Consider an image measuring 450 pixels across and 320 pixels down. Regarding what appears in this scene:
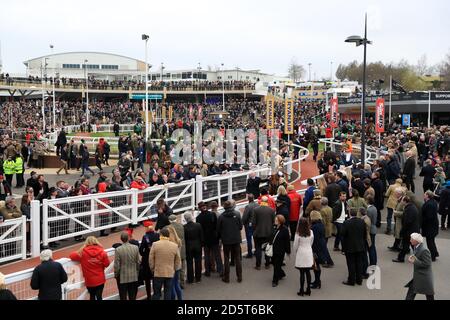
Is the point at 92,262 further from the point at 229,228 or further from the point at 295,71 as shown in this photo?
the point at 295,71

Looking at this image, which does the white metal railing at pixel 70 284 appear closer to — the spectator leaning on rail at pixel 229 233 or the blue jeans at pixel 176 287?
the blue jeans at pixel 176 287

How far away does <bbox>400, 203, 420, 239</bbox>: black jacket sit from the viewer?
1100 centimetres

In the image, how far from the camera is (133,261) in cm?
851

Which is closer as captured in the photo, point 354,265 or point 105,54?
point 354,265

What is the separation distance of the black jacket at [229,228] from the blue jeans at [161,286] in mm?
1877

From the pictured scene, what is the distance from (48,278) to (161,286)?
208cm

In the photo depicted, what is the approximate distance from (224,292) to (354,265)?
2628 millimetres

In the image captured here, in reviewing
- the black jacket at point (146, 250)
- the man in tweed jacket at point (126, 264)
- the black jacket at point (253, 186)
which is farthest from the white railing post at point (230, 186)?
the man in tweed jacket at point (126, 264)

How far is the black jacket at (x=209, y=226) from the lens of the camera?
10.4 meters

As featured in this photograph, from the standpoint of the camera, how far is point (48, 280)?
7.42 meters

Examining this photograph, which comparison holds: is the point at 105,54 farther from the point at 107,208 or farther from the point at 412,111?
the point at 107,208

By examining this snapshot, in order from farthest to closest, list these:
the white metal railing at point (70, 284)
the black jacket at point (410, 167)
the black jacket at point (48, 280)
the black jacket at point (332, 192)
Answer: the black jacket at point (410, 167) → the black jacket at point (332, 192) → the white metal railing at point (70, 284) → the black jacket at point (48, 280)
